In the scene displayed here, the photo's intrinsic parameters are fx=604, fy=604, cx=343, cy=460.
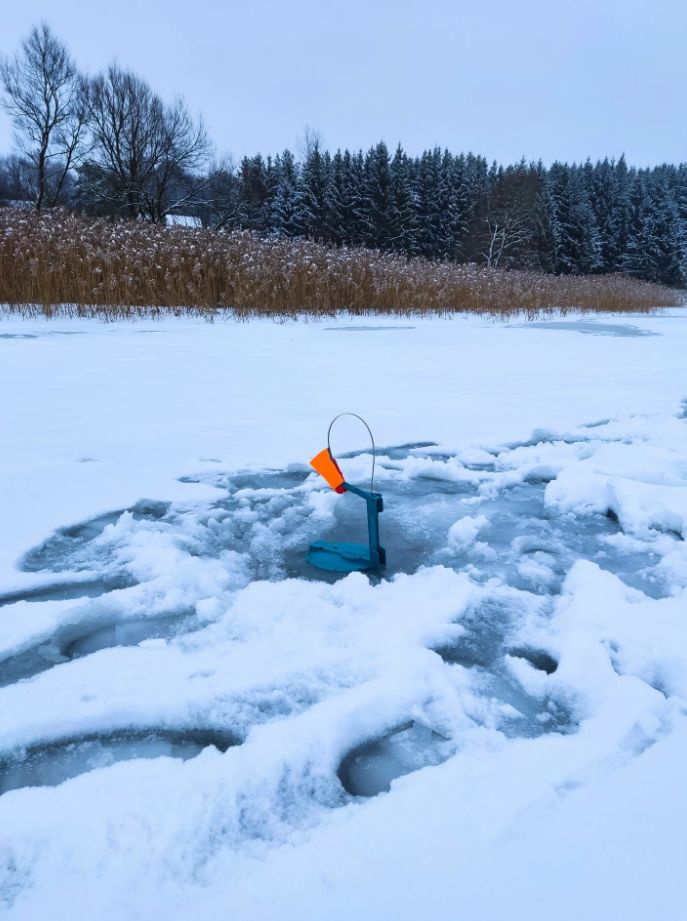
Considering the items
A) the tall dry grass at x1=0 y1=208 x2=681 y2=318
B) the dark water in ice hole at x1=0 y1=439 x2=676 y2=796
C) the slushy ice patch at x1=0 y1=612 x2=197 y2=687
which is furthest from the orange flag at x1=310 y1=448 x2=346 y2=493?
the tall dry grass at x1=0 y1=208 x2=681 y2=318

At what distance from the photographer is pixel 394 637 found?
1.21 meters

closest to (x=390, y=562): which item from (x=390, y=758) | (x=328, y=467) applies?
(x=328, y=467)

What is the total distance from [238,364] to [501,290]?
8832mm

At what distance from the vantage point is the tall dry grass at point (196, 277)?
275 inches

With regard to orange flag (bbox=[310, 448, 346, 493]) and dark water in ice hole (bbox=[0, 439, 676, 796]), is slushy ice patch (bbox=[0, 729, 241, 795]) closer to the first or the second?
dark water in ice hole (bbox=[0, 439, 676, 796])

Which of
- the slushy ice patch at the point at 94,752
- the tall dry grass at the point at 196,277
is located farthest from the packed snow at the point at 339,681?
the tall dry grass at the point at 196,277

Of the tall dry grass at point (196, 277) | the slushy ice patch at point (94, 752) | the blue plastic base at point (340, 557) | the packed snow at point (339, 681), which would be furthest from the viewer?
the tall dry grass at point (196, 277)

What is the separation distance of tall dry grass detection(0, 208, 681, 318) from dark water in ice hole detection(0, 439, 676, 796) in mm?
5873

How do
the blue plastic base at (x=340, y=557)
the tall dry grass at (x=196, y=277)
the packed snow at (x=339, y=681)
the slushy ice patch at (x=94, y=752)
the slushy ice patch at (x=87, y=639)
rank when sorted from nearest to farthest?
the packed snow at (x=339, y=681)
the slushy ice patch at (x=94, y=752)
the slushy ice patch at (x=87, y=639)
the blue plastic base at (x=340, y=557)
the tall dry grass at (x=196, y=277)

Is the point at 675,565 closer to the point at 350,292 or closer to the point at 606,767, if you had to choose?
the point at 606,767

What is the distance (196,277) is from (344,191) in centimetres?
2864

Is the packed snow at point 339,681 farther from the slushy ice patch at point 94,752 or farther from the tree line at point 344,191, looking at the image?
the tree line at point 344,191

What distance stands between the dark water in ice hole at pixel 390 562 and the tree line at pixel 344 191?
1933cm

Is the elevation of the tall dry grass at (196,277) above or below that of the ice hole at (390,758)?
above
